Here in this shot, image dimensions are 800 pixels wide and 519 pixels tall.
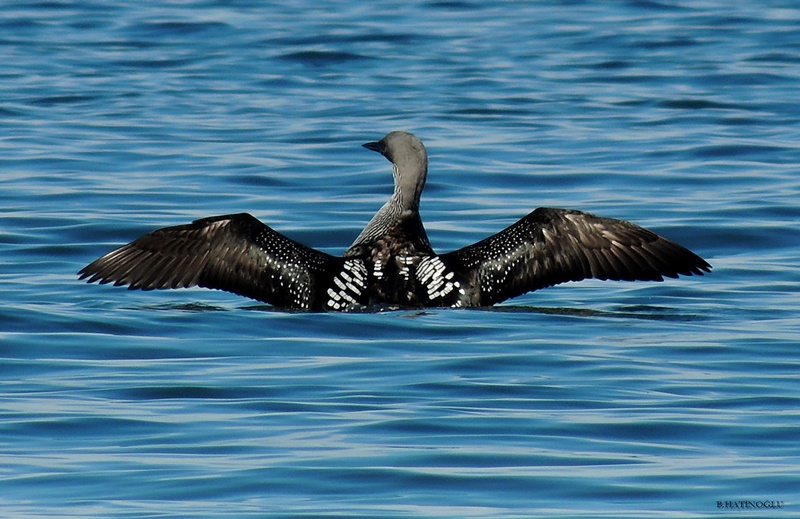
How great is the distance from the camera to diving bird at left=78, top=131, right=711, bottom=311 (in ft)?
31.0

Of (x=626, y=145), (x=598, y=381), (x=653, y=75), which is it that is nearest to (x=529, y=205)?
(x=626, y=145)

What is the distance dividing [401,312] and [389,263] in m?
0.28

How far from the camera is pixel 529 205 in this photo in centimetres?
1320

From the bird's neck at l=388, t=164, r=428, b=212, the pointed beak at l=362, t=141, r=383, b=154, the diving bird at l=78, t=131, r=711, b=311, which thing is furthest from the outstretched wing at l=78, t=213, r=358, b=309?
the pointed beak at l=362, t=141, r=383, b=154

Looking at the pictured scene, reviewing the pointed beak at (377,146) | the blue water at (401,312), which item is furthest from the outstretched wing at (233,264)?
the pointed beak at (377,146)

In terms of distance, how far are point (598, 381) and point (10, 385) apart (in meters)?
2.41

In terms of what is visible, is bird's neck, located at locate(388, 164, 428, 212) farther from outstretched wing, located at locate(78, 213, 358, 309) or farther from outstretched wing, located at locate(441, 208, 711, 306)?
outstretched wing, located at locate(78, 213, 358, 309)

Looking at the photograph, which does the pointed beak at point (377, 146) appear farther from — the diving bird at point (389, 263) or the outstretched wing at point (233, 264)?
the outstretched wing at point (233, 264)

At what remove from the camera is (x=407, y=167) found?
991 cm

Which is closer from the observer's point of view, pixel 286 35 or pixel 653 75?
pixel 653 75

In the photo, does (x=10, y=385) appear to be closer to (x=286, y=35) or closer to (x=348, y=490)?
(x=348, y=490)

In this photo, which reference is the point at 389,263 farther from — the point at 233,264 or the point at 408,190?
the point at 233,264

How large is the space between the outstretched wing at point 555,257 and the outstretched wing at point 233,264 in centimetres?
69

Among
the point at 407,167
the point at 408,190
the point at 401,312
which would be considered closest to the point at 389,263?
the point at 401,312
